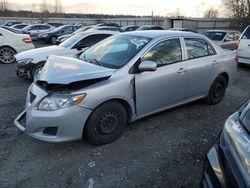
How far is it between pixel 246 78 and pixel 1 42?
8725 mm

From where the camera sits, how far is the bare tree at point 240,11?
2319 centimetres

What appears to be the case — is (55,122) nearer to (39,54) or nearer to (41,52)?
(39,54)

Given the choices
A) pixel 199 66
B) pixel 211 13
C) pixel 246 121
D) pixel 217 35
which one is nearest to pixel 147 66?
pixel 199 66

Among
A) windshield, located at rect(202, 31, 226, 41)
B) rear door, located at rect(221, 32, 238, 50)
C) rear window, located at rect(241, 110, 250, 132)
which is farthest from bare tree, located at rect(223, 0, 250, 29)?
rear window, located at rect(241, 110, 250, 132)

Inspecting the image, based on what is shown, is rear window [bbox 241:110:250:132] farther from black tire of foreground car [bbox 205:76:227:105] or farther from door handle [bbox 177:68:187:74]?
black tire of foreground car [bbox 205:76:227:105]

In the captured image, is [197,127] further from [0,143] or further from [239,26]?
[239,26]

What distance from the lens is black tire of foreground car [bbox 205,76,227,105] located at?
Result: 4.84 metres

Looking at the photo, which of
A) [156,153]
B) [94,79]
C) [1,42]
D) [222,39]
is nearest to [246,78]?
[222,39]

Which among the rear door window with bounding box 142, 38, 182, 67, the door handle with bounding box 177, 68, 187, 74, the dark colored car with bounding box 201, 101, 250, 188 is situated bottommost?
the dark colored car with bounding box 201, 101, 250, 188

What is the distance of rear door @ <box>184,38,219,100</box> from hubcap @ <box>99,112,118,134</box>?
157 centimetres

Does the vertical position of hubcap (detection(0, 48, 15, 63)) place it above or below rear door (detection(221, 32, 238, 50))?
below

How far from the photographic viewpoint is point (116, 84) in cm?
323

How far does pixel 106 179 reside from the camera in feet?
9.05

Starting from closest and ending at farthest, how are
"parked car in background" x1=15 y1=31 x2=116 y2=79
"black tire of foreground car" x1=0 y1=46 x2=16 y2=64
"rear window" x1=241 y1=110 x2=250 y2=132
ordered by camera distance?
"rear window" x1=241 y1=110 x2=250 y2=132 → "parked car in background" x1=15 y1=31 x2=116 y2=79 → "black tire of foreground car" x1=0 y1=46 x2=16 y2=64
